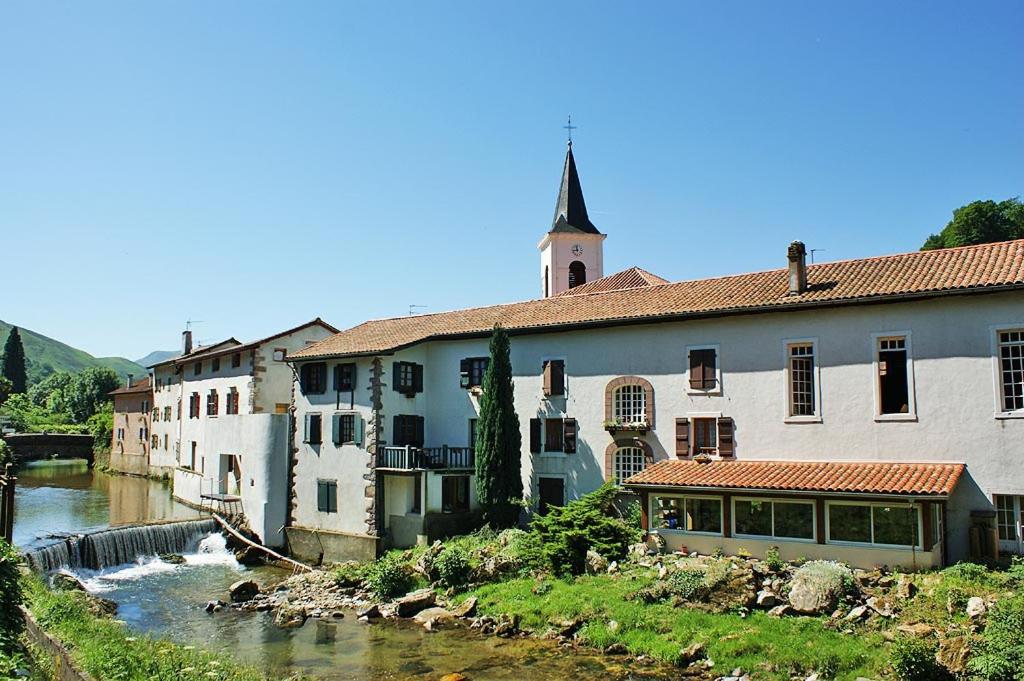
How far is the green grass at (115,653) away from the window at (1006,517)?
19747mm

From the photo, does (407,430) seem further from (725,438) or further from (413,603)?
(725,438)

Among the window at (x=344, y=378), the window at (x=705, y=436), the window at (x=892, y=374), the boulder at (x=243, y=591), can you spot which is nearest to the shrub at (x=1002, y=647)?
the window at (x=892, y=374)

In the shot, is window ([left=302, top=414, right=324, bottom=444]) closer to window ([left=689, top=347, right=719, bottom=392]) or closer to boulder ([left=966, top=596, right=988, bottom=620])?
window ([left=689, top=347, right=719, bottom=392])

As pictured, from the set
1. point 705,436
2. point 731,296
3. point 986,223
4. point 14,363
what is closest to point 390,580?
point 705,436

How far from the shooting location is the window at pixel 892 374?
23.9m

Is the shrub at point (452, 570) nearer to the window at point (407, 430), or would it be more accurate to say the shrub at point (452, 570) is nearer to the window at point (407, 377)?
the window at point (407, 430)

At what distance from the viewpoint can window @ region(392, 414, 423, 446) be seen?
3228 centimetres

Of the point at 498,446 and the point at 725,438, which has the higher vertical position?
the point at 725,438

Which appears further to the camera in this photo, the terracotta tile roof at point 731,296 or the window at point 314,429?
the window at point 314,429

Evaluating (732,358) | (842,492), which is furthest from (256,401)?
(842,492)

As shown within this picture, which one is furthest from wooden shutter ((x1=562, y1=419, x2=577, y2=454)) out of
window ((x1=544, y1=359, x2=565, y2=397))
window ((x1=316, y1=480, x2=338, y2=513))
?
window ((x1=316, y1=480, x2=338, y2=513))

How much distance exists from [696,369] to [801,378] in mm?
3506

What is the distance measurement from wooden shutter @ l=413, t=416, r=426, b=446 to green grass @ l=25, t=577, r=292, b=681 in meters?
14.6

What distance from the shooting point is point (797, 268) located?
86.3ft
